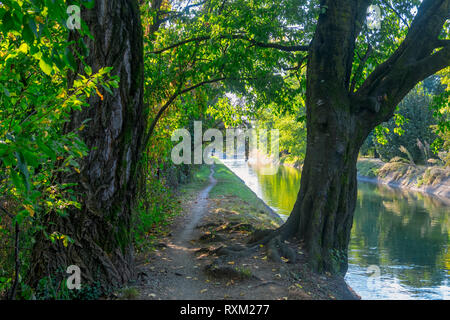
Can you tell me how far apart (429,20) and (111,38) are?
653cm

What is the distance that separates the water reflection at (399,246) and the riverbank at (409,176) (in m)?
2.47

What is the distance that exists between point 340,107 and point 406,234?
425 inches

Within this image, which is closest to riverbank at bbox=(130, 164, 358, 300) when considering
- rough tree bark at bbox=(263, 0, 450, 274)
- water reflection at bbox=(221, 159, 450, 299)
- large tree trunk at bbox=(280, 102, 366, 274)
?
large tree trunk at bbox=(280, 102, 366, 274)

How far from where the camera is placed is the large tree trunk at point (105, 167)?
509cm

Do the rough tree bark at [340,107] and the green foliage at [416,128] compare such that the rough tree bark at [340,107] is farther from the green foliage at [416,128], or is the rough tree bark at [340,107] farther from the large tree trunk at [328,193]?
the green foliage at [416,128]

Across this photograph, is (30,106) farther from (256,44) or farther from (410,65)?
(410,65)

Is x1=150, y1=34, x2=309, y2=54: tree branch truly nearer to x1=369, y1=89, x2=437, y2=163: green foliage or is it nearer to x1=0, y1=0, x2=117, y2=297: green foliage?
x1=0, y1=0, x2=117, y2=297: green foliage

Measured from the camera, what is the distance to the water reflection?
407 inches

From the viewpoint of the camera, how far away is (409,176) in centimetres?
3259

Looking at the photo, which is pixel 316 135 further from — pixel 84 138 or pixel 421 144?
pixel 421 144

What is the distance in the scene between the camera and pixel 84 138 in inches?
205

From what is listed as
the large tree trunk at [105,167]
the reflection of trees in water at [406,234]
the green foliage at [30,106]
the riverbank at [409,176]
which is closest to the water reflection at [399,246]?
the reflection of trees in water at [406,234]

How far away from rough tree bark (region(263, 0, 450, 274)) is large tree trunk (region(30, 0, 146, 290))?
361 centimetres

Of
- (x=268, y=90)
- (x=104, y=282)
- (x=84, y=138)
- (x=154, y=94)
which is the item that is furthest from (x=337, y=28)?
(x=104, y=282)
